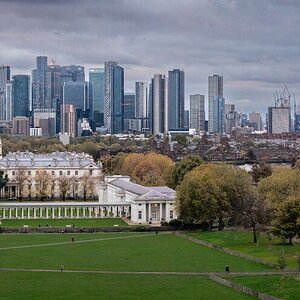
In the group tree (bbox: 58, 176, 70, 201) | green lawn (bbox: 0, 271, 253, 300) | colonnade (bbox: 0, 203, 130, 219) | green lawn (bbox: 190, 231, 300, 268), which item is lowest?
green lawn (bbox: 0, 271, 253, 300)

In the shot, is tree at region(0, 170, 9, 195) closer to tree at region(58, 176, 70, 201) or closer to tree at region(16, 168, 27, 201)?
tree at region(16, 168, 27, 201)

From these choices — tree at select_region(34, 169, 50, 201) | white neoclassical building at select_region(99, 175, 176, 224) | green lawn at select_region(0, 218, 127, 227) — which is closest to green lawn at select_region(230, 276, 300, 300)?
green lawn at select_region(0, 218, 127, 227)

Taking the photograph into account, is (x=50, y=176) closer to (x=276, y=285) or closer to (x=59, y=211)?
(x=59, y=211)

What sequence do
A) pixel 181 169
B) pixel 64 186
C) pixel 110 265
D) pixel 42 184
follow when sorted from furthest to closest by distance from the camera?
1. pixel 42 184
2. pixel 64 186
3. pixel 181 169
4. pixel 110 265

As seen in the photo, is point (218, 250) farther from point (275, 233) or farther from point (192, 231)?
point (192, 231)

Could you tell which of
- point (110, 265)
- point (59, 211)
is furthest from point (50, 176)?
point (110, 265)

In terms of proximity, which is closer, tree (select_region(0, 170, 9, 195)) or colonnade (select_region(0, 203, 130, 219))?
colonnade (select_region(0, 203, 130, 219))

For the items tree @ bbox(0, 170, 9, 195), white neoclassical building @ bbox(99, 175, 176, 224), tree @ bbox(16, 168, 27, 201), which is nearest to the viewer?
white neoclassical building @ bbox(99, 175, 176, 224)
